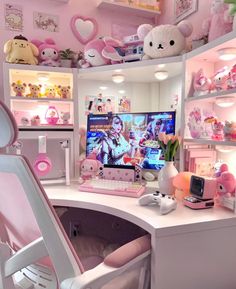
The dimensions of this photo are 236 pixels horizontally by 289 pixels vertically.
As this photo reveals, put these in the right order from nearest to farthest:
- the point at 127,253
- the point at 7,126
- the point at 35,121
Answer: the point at 7,126
the point at 127,253
the point at 35,121

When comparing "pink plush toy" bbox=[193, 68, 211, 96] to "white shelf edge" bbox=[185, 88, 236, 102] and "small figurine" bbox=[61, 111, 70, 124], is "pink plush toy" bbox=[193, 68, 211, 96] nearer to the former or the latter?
"white shelf edge" bbox=[185, 88, 236, 102]

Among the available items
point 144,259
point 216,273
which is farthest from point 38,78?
point 216,273

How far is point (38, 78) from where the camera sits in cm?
168

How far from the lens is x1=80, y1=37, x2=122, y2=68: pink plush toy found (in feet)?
5.02

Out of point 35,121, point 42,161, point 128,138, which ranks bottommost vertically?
point 42,161

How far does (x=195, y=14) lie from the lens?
1637mm

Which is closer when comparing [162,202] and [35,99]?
[162,202]

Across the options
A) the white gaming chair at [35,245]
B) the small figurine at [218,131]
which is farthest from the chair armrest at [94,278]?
the small figurine at [218,131]

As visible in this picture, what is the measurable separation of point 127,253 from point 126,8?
5.82 ft

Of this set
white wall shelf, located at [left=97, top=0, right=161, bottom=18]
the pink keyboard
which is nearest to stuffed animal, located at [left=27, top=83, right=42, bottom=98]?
the pink keyboard

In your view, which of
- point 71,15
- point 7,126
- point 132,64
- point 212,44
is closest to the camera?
point 7,126

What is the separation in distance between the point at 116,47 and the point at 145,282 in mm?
1322

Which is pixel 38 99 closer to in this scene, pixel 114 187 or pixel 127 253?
pixel 114 187

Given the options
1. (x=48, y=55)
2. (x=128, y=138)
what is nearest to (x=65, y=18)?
(x=48, y=55)
